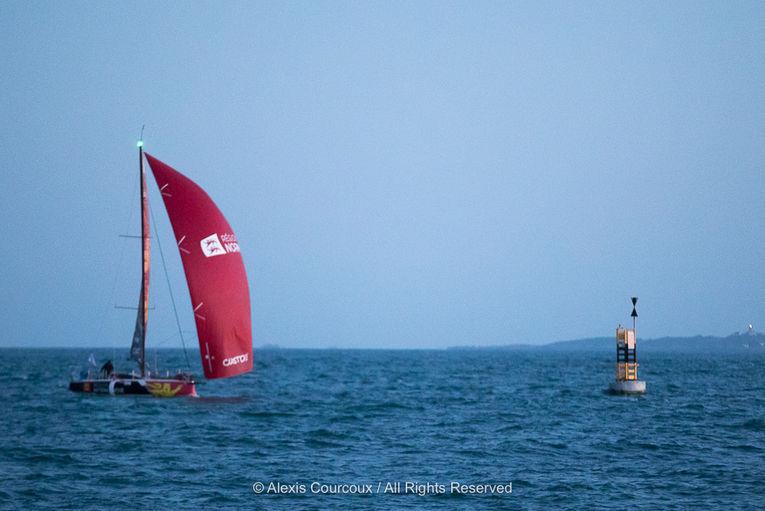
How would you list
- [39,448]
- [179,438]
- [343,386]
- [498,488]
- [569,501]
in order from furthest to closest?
[343,386], [179,438], [39,448], [498,488], [569,501]

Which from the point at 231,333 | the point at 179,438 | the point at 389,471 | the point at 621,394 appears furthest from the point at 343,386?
the point at 389,471

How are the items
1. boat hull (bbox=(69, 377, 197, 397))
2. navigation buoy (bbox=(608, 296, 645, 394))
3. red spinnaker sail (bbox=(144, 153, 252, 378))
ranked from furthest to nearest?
navigation buoy (bbox=(608, 296, 645, 394)) < boat hull (bbox=(69, 377, 197, 397)) < red spinnaker sail (bbox=(144, 153, 252, 378))

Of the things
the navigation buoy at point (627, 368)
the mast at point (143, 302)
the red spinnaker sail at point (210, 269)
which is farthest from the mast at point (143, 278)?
the navigation buoy at point (627, 368)

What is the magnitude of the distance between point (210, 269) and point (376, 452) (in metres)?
16.9

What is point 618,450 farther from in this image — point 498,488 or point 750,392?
point 750,392

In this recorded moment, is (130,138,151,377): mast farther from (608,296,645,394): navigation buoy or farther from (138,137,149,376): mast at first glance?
(608,296,645,394): navigation buoy

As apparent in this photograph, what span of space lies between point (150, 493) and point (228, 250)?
22.7m

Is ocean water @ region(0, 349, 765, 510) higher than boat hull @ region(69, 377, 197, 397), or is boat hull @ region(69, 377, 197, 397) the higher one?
boat hull @ region(69, 377, 197, 397)

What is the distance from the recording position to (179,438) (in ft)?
115

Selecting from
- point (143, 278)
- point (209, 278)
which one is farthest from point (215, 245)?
point (143, 278)

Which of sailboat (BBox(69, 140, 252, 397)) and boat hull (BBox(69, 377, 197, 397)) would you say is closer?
sailboat (BBox(69, 140, 252, 397))

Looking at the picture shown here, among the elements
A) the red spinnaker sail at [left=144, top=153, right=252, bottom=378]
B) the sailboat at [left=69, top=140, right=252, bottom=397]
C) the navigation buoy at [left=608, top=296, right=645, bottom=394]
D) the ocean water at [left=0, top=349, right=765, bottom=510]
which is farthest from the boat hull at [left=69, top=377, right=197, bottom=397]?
the navigation buoy at [left=608, top=296, right=645, bottom=394]

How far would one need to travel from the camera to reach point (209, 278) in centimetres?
4534

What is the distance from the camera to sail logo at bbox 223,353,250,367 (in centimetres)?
4628
